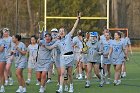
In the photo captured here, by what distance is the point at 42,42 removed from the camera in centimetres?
1712

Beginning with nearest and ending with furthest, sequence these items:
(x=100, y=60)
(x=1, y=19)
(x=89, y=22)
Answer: (x=100, y=60) → (x=89, y=22) → (x=1, y=19)

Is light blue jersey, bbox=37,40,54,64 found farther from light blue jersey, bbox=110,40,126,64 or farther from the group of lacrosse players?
light blue jersey, bbox=110,40,126,64

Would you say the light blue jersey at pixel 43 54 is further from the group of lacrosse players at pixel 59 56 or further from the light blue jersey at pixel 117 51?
the light blue jersey at pixel 117 51

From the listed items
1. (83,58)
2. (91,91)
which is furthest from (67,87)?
(83,58)

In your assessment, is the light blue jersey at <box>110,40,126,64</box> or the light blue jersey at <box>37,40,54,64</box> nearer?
the light blue jersey at <box>37,40,54,64</box>

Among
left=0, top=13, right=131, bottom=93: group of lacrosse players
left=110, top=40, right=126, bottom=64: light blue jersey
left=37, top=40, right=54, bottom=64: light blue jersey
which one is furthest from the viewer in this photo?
left=110, top=40, right=126, bottom=64: light blue jersey

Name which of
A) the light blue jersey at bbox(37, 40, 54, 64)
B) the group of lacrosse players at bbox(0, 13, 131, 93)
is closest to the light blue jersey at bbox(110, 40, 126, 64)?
the group of lacrosse players at bbox(0, 13, 131, 93)

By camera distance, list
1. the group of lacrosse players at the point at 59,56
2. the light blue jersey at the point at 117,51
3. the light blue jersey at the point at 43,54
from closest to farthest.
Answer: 1. the group of lacrosse players at the point at 59,56
2. the light blue jersey at the point at 43,54
3. the light blue jersey at the point at 117,51

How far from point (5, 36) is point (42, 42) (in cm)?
149

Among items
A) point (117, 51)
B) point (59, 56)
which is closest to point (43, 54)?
point (59, 56)

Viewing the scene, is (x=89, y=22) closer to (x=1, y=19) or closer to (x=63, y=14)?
(x=63, y=14)

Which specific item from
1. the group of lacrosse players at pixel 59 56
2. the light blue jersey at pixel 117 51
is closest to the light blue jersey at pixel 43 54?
the group of lacrosse players at pixel 59 56

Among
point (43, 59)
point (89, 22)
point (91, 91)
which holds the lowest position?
point (91, 91)

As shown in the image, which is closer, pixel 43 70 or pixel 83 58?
pixel 43 70
